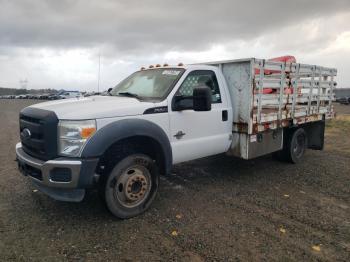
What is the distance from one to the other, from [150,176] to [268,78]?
276cm

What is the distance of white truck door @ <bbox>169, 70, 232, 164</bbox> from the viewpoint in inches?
179

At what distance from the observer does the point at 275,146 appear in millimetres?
6242

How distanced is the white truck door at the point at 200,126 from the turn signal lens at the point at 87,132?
3.94 ft

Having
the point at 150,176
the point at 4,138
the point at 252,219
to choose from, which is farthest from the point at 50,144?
the point at 4,138

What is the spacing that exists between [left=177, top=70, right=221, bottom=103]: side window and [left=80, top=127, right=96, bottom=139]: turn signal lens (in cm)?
149

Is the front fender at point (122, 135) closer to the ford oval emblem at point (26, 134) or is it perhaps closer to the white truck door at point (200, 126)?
the white truck door at point (200, 126)

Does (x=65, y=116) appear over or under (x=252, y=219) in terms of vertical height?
over

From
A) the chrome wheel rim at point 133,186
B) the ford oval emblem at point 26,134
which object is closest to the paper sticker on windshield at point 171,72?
the chrome wheel rim at point 133,186

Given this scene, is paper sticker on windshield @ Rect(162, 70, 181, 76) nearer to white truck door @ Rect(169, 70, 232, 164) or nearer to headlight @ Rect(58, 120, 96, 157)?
white truck door @ Rect(169, 70, 232, 164)

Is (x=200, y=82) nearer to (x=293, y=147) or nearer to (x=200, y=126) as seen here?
(x=200, y=126)

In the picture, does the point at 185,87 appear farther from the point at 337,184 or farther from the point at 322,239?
the point at 337,184

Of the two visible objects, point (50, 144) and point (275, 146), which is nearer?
point (50, 144)

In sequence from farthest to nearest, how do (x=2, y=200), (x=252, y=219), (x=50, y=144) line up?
(x=2, y=200), (x=252, y=219), (x=50, y=144)

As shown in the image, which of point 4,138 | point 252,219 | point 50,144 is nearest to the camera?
point 50,144
